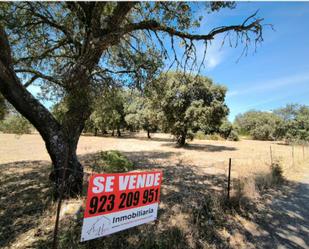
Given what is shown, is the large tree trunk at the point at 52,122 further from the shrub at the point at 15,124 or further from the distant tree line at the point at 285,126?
the distant tree line at the point at 285,126

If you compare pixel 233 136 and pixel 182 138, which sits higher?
pixel 233 136

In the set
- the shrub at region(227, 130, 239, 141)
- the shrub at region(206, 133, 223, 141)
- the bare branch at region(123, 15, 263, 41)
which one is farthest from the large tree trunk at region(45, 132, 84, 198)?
the shrub at region(227, 130, 239, 141)

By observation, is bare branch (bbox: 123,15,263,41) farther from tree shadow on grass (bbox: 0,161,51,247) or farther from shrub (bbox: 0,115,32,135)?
shrub (bbox: 0,115,32,135)

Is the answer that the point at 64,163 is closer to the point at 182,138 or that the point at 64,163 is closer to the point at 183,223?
the point at 183,223

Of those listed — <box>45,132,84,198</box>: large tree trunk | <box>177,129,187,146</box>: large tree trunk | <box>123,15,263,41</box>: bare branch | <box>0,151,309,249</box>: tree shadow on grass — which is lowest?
<box>0,151,309,249</box>: tree shadow on grass

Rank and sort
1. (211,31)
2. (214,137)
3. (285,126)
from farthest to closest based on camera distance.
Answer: (214,137) → (285,126) → (211,31)

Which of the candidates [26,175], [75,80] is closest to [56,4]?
[75,80]

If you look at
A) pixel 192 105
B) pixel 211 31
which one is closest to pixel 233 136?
pixel 192 105

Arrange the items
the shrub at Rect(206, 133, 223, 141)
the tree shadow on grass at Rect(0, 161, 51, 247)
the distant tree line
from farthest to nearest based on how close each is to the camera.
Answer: the shrub at Rect(206, 133, 223, 141), the distant tree line, the tree shadow on grass at Rect(0, 161, 51, 247)

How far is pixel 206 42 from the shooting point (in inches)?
157

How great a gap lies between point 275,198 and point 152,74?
15.7ft

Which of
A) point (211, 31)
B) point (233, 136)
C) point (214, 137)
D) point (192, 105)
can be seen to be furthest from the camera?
point (233, 136)

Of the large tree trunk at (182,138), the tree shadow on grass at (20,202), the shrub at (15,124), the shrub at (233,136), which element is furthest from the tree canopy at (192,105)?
the shrub at (233,136)

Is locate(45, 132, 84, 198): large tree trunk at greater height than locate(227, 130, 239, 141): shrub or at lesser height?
lesser
